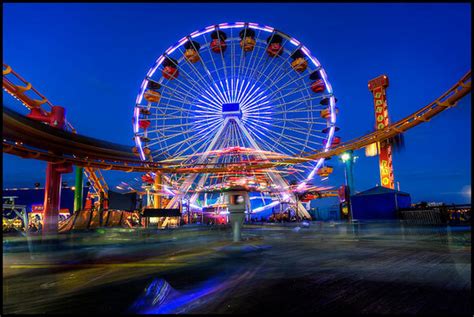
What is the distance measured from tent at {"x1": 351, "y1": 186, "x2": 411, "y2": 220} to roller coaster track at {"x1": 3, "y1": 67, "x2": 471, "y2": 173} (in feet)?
19.9

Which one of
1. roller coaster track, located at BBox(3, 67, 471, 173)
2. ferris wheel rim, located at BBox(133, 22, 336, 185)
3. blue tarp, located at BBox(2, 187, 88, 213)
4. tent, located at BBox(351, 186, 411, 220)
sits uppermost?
ferris wheel rim, located at BBox(133, 22, 336, 185)

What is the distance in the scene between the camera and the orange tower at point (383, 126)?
29.9 m

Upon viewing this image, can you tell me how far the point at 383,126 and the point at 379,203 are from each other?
15923 mm

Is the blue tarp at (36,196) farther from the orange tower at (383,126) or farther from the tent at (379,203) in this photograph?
the orange tower at (383,126)

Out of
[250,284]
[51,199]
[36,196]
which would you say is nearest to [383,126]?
[250,284]

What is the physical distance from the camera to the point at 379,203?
16.8 metres

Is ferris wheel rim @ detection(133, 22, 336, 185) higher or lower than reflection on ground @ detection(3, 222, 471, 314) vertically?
higher

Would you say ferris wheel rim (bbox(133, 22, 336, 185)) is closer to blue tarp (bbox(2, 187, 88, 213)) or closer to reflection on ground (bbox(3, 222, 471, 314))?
reflection on ground (bbox(3, 222, 471, 314))

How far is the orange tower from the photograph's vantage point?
1176 inches

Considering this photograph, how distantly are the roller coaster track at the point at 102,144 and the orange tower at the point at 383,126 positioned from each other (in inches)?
283

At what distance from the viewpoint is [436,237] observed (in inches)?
450

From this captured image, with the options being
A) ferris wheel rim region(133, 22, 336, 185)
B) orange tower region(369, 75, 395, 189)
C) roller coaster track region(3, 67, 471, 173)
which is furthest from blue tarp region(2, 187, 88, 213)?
orange tower region(369, 75, 395, 189)

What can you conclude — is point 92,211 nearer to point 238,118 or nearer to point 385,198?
point 238,118

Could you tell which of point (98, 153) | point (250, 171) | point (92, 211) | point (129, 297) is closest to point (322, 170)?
point (250, 171)
